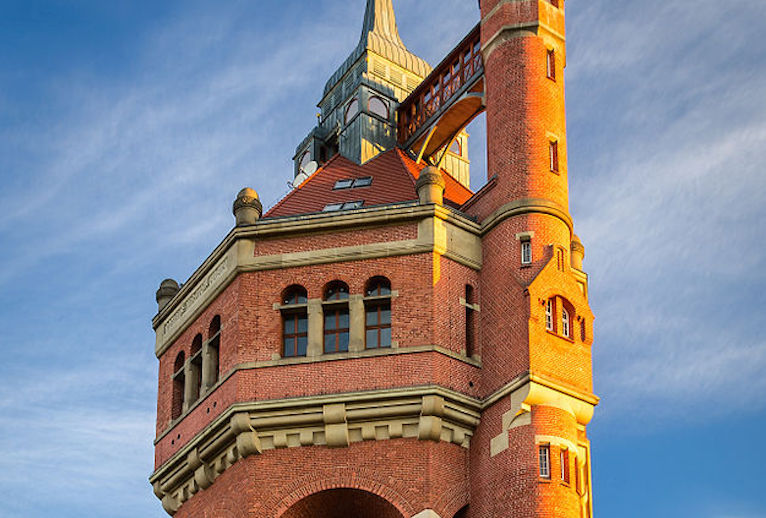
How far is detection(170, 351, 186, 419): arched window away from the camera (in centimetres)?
4641

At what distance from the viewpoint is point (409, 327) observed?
138ft

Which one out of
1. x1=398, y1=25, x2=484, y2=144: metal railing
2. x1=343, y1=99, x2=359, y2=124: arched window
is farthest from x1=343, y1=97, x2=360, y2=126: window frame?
x1=398, y1=25, x2=484, y2=144: metal railing

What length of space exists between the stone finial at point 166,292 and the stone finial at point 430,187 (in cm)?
935

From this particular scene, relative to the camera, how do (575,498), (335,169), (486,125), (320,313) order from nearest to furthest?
1. (575,498)
2. (320,313)
3. (486,125)
4. (335,169)

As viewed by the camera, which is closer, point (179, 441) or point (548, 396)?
point (548, 396)

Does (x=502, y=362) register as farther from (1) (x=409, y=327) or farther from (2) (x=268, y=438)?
(2) (x=268, y=438)

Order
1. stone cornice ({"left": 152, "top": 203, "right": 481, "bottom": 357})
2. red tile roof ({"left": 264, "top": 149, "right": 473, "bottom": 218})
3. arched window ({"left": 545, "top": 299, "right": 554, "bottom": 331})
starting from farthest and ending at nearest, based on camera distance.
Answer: red tile roof ({"left": 264, "top": 149, "right": 473, "bottom": 218}) < stone cornice ({"left": 152, "top": 203, "right": 481, "bottom": 357}) < arched window ({"left": 545, "top": 299, "right": 554, "bottom": 331})

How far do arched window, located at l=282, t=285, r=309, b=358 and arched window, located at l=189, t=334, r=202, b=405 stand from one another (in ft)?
11.9

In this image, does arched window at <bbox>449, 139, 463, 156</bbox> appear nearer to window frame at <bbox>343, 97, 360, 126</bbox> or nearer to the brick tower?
window frame at <bbox>343, 97, 360, 126</bbox>

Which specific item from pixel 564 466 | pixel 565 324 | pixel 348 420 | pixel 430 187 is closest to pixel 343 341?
pixel 348 420

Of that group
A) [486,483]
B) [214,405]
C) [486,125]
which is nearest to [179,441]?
[214,405]

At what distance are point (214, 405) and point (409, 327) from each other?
6.07 m

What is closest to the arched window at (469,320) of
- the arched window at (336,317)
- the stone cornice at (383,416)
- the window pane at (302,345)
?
the stone cornice at (383,416)

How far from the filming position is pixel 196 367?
45.8 meters
